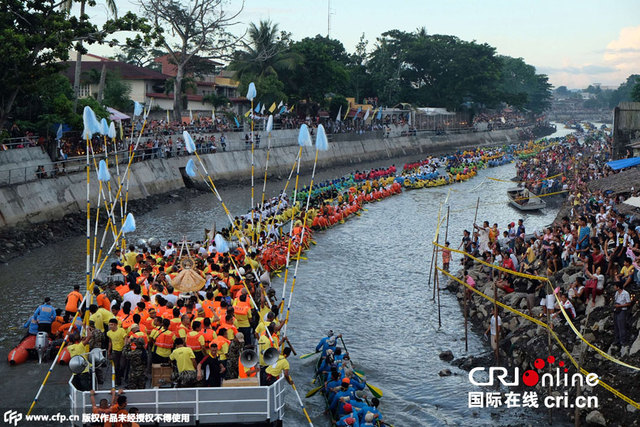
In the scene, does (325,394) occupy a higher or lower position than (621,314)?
lower

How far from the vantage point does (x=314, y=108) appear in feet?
254

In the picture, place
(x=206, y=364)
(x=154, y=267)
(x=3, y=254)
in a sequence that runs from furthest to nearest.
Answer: (x=3, y=254)
(x=154, y=267)
(x=206, y=364)

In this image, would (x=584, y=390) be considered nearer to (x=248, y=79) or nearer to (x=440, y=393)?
(x=440, y=393)

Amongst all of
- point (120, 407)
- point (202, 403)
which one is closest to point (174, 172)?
point (202, 403)

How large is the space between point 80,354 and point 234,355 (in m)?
3.14

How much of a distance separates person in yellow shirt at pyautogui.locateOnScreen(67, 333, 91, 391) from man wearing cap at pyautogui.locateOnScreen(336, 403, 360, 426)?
16.7 ft

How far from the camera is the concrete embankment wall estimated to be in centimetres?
3180

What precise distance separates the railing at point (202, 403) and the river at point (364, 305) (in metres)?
1.94

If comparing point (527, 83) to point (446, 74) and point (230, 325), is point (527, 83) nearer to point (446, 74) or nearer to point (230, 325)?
point (446, 74)

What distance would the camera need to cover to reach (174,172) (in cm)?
4603

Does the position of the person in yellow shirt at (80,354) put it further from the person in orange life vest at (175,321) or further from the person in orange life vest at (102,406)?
the person in orange life vest at (175,321)

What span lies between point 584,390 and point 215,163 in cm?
3863

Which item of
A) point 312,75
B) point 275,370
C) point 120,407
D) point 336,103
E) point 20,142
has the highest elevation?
point 312,75

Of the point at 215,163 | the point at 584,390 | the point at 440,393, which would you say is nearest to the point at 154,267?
the point at 440,393
